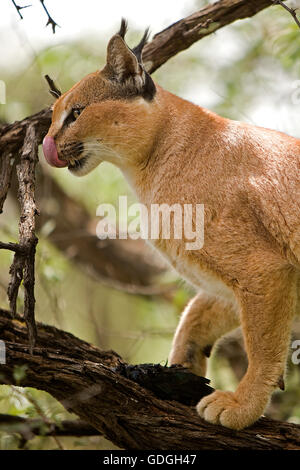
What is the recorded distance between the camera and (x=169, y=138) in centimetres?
506

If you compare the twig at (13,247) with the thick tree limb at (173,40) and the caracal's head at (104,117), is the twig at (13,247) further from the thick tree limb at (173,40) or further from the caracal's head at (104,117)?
the thick tree limb at (173,40)

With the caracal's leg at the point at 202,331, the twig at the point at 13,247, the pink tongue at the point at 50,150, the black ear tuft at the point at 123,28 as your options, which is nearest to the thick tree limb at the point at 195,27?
the black ear tuft at the point at 123,28

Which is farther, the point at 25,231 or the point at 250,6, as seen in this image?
the point at 250,6

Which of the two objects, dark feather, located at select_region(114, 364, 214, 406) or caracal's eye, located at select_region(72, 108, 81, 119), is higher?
caracal's eye, located at select_region(72, 108, 81, 119)

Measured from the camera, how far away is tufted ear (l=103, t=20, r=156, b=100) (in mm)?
4797

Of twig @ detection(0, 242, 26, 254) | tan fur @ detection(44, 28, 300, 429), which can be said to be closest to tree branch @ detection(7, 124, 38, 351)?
twig @ detection(0, 242, 26, 254)

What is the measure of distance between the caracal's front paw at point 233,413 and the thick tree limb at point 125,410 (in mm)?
53

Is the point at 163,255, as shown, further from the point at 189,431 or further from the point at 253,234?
the point at 189,431

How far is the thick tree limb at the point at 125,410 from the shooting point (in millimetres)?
3979

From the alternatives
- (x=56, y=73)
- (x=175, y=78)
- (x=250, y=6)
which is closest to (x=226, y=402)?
(x=250, y=6)

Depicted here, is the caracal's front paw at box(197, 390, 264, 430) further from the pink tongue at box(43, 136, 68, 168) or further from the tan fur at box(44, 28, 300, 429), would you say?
the pink tongue at box(43, 136, 68, 168)

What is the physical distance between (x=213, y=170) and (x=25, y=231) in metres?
1.60

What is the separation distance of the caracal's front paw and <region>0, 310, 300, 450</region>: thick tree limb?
5 centimetres
